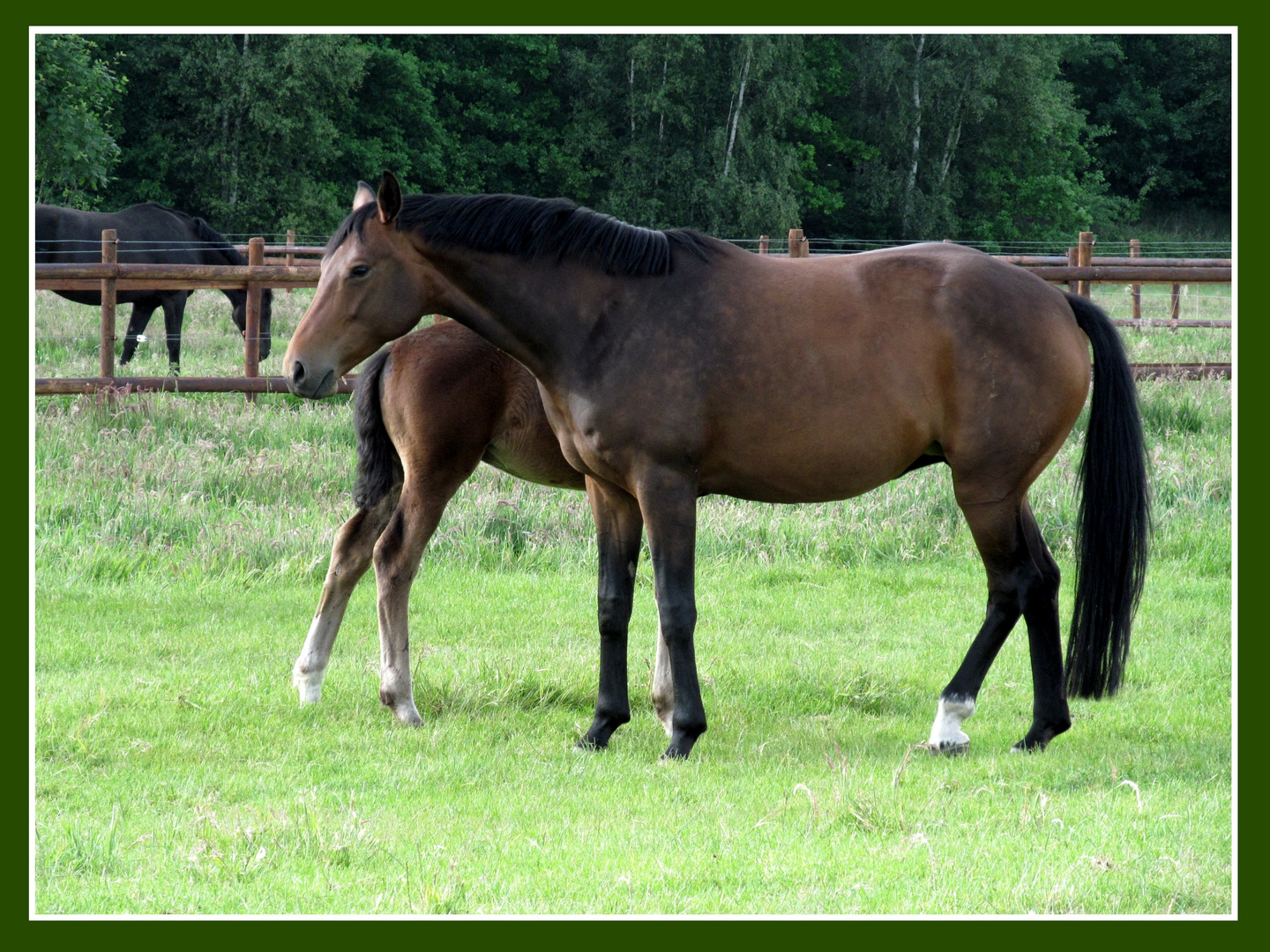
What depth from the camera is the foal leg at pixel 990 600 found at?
466 cm

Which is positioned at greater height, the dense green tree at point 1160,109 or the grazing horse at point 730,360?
the dense green tree at point 1160,109

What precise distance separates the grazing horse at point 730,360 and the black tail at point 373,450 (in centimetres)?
93

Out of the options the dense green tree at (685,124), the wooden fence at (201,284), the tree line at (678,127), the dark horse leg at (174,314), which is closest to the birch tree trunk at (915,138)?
the tree line at (678,127)

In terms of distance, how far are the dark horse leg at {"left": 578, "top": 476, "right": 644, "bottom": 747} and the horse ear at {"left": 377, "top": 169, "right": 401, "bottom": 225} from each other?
1.32m

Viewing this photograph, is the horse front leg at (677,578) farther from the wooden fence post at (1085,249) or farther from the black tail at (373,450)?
the wooden fence post at (1085,249)

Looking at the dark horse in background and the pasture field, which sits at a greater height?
the dark horse in background

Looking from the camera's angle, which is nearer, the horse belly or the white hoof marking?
the horse belly

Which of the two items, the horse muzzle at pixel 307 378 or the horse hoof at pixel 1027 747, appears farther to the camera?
the horse hoof at pixel 1027 747

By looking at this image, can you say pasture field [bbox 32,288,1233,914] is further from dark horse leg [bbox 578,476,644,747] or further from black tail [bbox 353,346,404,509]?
black tail [bbox 353,346,404,509]

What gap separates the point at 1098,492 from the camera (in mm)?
4863

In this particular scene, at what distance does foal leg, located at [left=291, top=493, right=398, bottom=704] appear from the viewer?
17.5ft

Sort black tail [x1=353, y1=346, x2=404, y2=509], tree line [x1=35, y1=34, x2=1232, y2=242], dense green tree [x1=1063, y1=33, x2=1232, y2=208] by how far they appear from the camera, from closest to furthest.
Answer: black tail [x1=353, y1=346, x2=404, y2=509]
tree line [x1=35, y1=34, x2=1232, y2=242]
dense green tree [x1=1063, y1=33, x2=1232, y2=208]

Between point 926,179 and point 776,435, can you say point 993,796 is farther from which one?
point 926,179

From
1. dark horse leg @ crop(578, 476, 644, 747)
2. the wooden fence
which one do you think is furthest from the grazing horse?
the wooden fence
